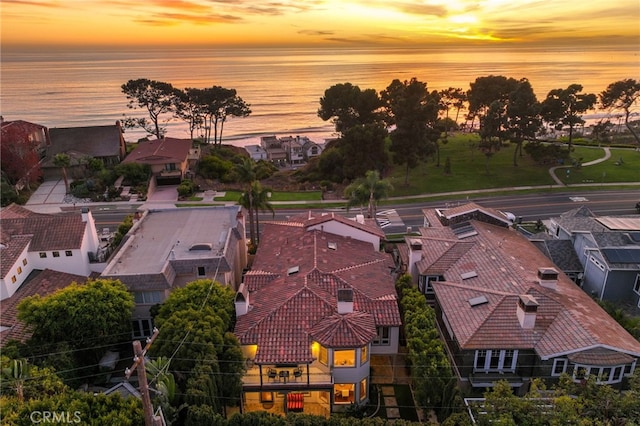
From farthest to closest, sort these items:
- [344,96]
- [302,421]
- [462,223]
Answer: [344,96] → [462,223] → [302,421]

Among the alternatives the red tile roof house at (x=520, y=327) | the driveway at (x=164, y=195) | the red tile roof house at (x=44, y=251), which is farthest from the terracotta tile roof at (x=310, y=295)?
the driveway at (x=164, y=195)

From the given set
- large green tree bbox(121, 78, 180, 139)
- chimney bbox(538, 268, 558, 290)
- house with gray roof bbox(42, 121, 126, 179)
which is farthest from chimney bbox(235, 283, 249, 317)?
large green tree bbox(121, 78, 180, 139)

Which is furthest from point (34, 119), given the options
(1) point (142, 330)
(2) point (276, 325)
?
(2) point (276, 325)

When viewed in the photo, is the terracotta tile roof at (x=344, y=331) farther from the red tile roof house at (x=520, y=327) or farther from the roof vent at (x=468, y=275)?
the roof vent at (x=468, y=275)

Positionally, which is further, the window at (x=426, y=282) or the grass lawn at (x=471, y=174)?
the grass lawn at (x=471, y=174)

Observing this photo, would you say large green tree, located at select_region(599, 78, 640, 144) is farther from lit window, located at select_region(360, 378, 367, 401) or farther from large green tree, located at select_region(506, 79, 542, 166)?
lit window, located at select_region(360, 378, 367, 401)

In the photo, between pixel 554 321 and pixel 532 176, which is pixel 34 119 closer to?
pixel 532 176
